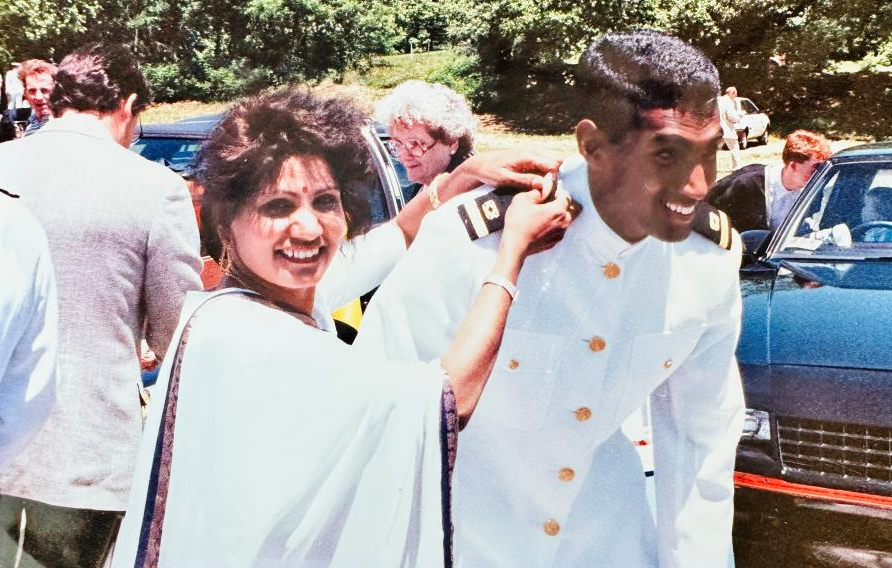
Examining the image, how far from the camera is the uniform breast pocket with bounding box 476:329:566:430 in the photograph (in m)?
1.69

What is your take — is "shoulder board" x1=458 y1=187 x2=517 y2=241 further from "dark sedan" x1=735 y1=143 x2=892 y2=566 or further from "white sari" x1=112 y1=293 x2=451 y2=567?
"dark sedan" x1=735 y1=143 x2=892 y2=566

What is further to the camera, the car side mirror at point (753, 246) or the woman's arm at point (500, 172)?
the car side mirror at point (753, 246)

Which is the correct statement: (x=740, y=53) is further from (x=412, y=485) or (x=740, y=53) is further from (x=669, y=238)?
(x=412, y=485)

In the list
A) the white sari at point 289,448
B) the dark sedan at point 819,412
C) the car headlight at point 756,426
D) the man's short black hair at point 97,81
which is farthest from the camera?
the car headlight at point 756,426

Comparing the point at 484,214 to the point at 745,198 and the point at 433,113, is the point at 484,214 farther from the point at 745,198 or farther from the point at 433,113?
the point at 745,198

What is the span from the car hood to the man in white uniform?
78cm

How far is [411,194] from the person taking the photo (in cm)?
254

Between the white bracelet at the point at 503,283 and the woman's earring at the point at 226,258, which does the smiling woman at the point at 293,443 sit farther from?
the woman's earring at the point at 226,258

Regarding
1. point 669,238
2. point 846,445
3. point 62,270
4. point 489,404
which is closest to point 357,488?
point 489,404

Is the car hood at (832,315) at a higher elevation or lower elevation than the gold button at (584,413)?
lower

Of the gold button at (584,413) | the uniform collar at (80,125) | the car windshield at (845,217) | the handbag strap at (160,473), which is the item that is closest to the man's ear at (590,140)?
the gold button at (584,413)

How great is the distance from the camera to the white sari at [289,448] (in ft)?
4.13

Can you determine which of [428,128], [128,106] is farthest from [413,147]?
[128,106]

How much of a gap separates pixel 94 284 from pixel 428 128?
32.2 inches
